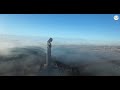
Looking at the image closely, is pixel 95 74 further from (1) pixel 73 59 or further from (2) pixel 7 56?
(2) pixel 7 56

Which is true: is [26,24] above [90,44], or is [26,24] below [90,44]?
above

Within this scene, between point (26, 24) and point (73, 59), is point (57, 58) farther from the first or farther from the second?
point (26, 24)
